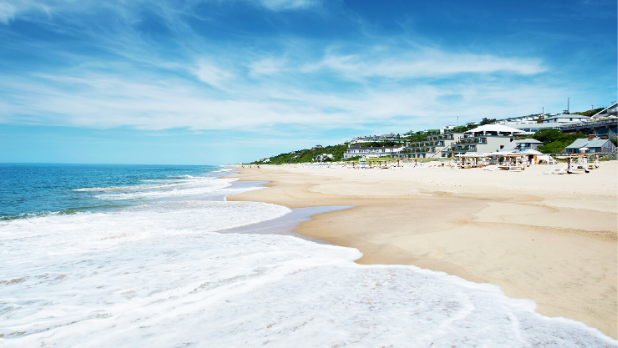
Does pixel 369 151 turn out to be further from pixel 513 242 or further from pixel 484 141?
pixel 513 242

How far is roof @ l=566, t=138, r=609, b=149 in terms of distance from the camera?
154 feet

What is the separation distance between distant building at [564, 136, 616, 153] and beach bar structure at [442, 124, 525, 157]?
1354cm

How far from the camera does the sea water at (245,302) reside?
310 centimetres

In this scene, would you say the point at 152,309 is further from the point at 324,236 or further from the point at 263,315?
the point at 324,236

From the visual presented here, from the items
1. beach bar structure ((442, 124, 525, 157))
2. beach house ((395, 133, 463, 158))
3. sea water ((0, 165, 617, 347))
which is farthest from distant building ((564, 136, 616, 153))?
sea water ((0, 165, 617, 347))

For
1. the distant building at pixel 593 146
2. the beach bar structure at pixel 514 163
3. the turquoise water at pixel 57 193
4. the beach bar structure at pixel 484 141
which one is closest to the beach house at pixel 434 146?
the beach bar structure at pixel 484 141

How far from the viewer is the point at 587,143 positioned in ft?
159

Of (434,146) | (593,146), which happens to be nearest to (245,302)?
(593,146)

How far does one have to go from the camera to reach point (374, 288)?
4.33 metres

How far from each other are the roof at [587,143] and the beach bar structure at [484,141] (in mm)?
12891

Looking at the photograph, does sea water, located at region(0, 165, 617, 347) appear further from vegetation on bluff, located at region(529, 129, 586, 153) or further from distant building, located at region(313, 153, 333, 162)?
distant building, located at region(313, 153, 333, 162)

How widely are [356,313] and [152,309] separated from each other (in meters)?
2.63

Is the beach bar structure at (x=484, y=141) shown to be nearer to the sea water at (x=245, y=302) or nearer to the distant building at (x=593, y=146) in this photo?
the distant building at (x=593, y=146)

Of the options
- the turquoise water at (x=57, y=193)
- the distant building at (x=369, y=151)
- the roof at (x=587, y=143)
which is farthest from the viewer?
the distant building at (x=369, y=151)
